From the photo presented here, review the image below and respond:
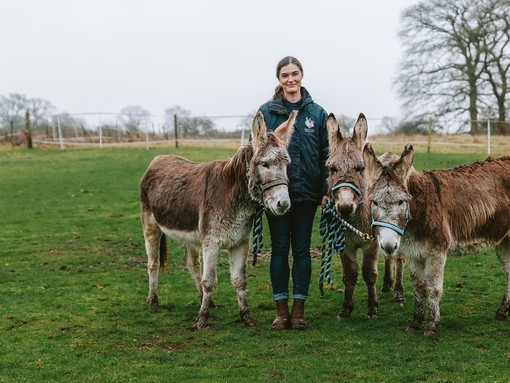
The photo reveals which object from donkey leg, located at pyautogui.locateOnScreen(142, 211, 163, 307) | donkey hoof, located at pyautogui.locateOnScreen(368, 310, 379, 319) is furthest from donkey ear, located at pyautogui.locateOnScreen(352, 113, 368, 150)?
donkey leg, located at pyautogui.locateOnScreen(142, 211, 163, 307)

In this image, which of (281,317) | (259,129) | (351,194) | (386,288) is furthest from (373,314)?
(259,129)

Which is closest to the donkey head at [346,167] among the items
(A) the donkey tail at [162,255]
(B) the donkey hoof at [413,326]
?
(B) the donkey hoof at [413,326]

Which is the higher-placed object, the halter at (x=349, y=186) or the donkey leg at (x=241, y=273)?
the halter at (x=349, y=186)

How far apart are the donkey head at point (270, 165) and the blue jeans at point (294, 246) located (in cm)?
47

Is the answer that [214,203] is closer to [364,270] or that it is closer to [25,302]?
[364,270]

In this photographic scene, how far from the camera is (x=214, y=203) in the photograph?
6.36m

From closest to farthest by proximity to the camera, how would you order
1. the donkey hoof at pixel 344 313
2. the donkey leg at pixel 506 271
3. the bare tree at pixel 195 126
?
the donkey leg at pixel 506 271 < the donkey hoof at pixel 344 313 < the bare tree at pixel 195 126

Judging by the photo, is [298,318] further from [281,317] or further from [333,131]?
[333,131]

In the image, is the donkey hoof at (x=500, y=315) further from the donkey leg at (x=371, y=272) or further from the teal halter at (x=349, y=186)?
the teal halter at (x=349, y=186)

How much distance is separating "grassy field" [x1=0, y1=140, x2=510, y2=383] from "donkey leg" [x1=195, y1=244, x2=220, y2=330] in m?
0.15

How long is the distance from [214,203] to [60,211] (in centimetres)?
1039

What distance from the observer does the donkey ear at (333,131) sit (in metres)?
5.98

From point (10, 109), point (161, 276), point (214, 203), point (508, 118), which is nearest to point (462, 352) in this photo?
point (214, 203)

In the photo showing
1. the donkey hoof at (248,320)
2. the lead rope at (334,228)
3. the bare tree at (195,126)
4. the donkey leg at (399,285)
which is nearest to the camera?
the lead rope at (334,228)
